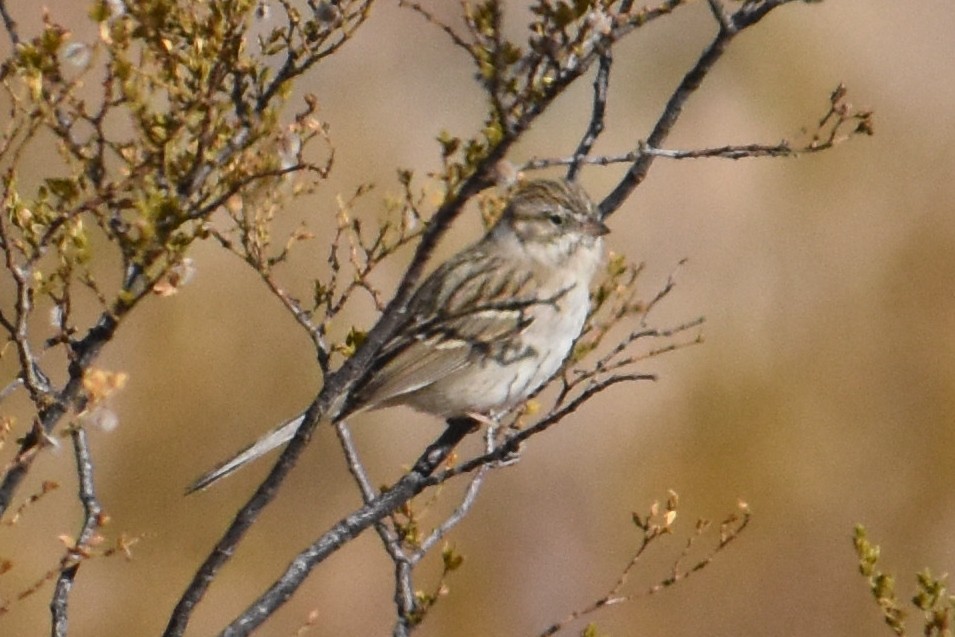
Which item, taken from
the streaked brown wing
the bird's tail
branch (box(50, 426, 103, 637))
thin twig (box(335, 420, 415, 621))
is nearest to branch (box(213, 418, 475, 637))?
thin twig (box(335, 420, 415, 621))

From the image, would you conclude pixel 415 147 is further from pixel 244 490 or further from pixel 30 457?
pixel 30 457

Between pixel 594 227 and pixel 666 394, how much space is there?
5263 mm

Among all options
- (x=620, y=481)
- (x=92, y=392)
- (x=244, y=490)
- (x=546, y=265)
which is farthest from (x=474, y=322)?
(x=620, y=481)

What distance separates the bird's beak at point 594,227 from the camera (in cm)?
460

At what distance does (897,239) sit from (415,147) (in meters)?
3.22

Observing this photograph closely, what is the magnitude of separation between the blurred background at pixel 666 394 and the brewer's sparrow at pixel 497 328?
3.35 metres

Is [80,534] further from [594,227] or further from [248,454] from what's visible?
[594,227]

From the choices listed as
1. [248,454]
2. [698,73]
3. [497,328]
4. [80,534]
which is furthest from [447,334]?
[80,534]

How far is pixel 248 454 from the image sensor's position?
417cm

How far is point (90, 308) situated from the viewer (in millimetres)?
8281

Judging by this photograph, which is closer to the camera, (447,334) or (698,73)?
(698,73)

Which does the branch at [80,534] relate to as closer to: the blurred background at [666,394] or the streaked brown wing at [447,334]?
the streaked brown wing at [447,334]

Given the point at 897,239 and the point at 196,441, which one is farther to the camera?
the point at 897,239

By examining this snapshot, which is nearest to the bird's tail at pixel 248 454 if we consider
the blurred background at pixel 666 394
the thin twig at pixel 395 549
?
the thin twig at pixel 395 549
